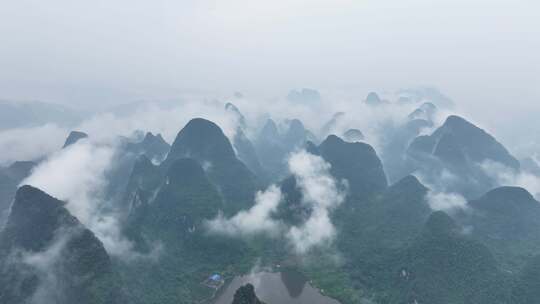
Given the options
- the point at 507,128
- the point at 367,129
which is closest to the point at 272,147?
the point at 367,129

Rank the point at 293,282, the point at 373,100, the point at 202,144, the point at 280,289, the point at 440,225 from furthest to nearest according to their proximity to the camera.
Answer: the point at 373,100 → the point at 202,144 → the point at 293,282 → the point at 280,289 → the point at 440,225

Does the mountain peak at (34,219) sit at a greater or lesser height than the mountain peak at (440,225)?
lesser

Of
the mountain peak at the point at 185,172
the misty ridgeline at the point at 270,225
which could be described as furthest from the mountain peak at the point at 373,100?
the mountain peak at the point at 185,172

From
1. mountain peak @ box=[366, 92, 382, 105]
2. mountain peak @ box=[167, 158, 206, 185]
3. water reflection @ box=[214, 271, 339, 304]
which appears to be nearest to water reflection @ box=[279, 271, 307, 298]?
water reflection @ box=[214, 271, 339, 304]

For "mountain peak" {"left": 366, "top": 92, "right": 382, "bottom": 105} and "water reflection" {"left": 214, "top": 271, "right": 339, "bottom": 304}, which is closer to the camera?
"water reflection" {"left": 214, "top": 271, "right": 339, "bottom": 304}

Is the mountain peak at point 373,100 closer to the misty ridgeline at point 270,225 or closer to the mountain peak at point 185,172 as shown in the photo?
the misty ridgeline at point 270,225

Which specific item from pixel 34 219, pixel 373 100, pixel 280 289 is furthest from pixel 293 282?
pixel 373 100

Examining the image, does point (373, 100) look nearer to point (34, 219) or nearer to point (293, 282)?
point (293, 282)

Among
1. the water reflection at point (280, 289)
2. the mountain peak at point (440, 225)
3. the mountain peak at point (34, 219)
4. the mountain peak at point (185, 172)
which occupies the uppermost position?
the mountain peak at point (440, 225)

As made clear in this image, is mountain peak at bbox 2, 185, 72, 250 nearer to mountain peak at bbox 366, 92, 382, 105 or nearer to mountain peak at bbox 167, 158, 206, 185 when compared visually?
mountain peak at bbox 167, 158, 206, 185
